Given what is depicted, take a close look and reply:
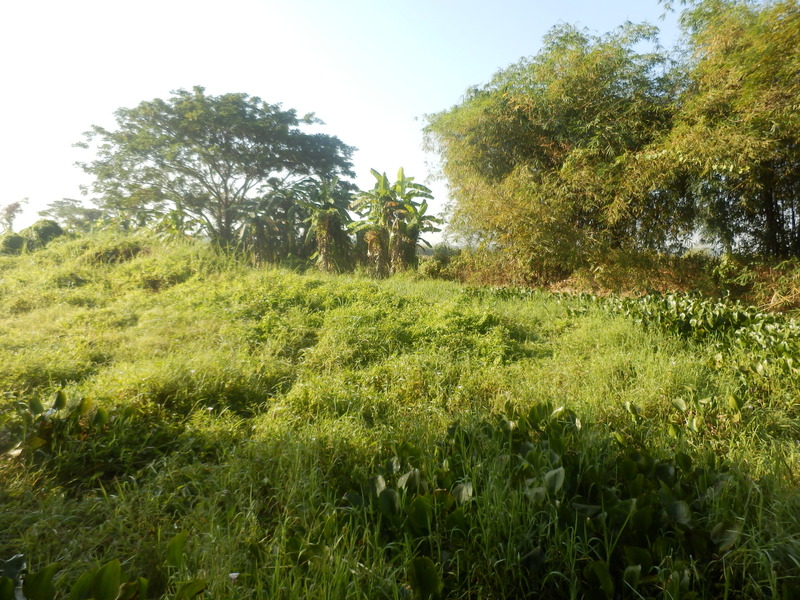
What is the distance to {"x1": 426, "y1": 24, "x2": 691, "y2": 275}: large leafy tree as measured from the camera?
7125 mm

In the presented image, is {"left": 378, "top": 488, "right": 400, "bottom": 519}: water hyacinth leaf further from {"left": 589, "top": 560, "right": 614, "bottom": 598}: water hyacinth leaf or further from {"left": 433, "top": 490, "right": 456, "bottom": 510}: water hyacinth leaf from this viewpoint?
{"left": 589, "top": 560, "right": 614, "bottom": 598}: water hyacinth leaf

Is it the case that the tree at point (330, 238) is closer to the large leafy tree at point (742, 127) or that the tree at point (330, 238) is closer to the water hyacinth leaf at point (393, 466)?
the large leafy tree at point (742, 127)

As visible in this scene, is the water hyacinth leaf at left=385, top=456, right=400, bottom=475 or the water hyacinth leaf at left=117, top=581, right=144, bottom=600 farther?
the water hyacinth leaf at left=385, top=456, right=400, bottom=475

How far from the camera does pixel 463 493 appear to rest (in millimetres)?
1453

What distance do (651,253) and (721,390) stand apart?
5387 millimetres

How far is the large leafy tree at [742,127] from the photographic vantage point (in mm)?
5035

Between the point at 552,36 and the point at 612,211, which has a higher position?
the point at 552,36

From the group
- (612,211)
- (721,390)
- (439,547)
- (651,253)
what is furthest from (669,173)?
(439,547)

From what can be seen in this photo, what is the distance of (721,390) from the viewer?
2736 mm

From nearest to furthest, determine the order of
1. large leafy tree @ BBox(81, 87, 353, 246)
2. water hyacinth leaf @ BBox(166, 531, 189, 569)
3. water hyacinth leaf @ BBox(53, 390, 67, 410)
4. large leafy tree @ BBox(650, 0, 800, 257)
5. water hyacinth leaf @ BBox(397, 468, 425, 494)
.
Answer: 1. water hyacinth leaf @ BBox(166, 531, 189, 569)
2. water hyacinth leaf @ BBox(397, 468, 425, 494)
3. water hyacinth leaf @ BBox(53, 390, 67, 410)
4. large leafy tree @ BBox(650, 0, 800, 257)
5. large leafy tree @ BBox(81, 87, 353, 246)

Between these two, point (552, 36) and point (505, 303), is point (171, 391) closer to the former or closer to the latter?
point (505, 303)

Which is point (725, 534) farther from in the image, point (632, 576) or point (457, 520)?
point (457, 520)

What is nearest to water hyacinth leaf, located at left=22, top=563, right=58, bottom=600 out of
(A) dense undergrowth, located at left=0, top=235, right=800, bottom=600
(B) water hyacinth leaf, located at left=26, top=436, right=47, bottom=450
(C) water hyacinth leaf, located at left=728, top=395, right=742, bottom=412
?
(A) dense undergrowth, located at left=0, top=235, right=800, bottom=600

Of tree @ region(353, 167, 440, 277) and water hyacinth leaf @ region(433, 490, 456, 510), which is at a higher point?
tree @ region(353, 167, 440, 277)
